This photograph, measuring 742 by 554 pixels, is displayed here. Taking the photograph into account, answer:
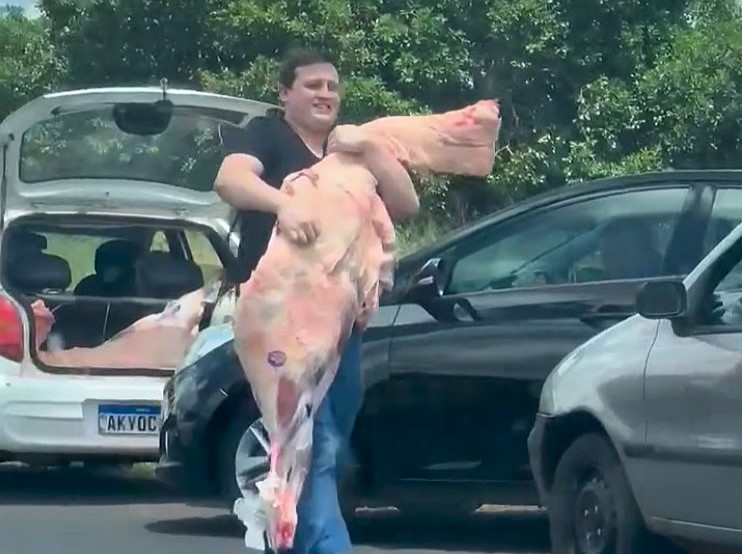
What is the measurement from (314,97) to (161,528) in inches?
143

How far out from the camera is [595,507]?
7.09 m

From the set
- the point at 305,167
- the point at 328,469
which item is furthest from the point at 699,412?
the point at 305,167

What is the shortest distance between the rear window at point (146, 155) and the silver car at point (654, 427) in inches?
127

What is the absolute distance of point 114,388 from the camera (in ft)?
32.3

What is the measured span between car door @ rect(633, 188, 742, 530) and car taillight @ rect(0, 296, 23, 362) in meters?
4.12

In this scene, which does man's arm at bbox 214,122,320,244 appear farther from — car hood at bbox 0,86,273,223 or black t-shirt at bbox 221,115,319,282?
car hood at bbox 0,86,273,223

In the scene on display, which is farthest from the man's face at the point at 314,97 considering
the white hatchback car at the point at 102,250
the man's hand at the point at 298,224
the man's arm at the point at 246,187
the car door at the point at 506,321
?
the white hatchback car at the point at 102,250

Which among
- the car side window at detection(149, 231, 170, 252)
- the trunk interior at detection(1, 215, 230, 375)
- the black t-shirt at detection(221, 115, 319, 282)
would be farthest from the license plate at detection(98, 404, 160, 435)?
the black t-shirt at detection(221, 115, 319, 282)

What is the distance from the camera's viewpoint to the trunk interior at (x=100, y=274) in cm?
1019

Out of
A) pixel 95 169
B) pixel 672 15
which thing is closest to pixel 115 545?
pixel 95 169

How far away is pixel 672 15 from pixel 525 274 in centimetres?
1716

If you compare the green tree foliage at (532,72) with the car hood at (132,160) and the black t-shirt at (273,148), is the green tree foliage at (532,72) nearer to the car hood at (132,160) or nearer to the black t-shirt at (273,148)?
the car hood at (132,160)

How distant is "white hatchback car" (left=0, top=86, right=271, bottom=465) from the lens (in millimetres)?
9797

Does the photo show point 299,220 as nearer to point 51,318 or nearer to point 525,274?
point 525,274
